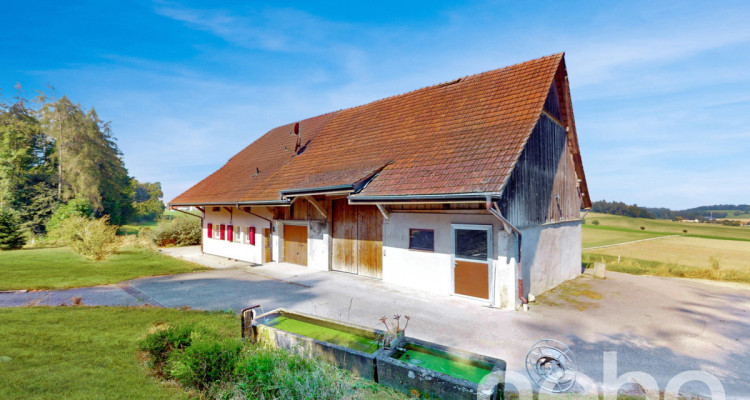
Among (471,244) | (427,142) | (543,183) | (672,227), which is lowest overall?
(672,227)

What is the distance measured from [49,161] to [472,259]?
134 feet

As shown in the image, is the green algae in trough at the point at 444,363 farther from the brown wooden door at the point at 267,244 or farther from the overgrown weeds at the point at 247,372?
the brown wooden door at the point at 267,244

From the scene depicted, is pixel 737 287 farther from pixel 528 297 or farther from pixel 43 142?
pixel 43 142

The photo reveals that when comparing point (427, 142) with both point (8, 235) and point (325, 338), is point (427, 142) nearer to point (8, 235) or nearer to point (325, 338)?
point (325, 338)

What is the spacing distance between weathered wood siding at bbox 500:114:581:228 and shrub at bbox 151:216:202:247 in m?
22.8

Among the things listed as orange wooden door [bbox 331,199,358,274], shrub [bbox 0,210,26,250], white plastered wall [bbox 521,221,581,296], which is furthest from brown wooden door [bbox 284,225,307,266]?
shrub [bbox 0,210,26,250]

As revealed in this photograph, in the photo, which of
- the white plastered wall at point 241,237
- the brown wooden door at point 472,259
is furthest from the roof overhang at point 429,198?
the white plastered wall at point 241,237

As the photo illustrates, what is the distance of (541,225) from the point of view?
1033 centimetres

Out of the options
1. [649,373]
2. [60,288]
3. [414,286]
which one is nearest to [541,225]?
[414,286]

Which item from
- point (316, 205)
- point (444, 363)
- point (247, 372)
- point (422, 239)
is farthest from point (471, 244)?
point (247, 372)

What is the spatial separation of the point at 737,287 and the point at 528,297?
31.3 ft

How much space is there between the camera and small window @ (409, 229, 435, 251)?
9.61 metres

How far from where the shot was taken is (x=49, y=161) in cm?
3089

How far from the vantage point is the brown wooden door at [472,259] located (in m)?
8.60
